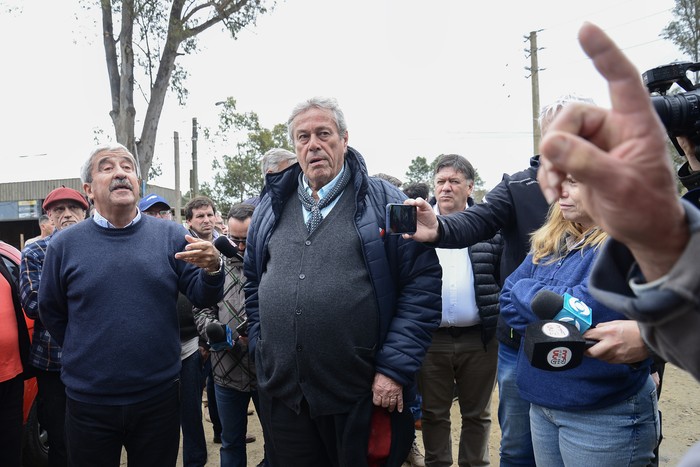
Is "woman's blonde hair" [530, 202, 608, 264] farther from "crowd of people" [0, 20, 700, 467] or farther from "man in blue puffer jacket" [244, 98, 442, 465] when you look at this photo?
"man in blue puffer jacket" [244, 98, 442, 465]

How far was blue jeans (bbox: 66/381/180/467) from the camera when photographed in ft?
7.87

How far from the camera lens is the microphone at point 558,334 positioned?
1.48 meters

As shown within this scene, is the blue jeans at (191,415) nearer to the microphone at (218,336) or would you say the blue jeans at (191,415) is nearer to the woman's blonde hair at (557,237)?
the microphone at (218,336)

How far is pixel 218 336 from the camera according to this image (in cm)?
294

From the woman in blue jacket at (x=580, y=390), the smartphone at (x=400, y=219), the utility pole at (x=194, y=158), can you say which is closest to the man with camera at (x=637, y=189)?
the woman in blue jacket at (x=580, y=390)

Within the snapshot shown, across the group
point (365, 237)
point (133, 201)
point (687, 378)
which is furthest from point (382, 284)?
point (687, 378)

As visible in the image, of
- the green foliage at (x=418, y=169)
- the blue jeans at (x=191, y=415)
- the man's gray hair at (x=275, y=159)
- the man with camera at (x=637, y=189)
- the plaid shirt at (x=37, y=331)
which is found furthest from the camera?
the green foliage at (x=418, y=169)

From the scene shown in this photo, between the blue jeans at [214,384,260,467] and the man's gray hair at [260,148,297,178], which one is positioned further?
the man's gray hair at [260,148,297,178]

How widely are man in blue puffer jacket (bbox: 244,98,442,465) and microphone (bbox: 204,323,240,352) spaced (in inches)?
20.5

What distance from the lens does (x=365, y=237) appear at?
7.52ft

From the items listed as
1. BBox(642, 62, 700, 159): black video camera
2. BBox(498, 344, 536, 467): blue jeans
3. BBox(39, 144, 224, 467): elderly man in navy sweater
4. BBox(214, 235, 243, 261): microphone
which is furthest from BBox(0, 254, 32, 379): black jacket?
BBox(642, 62, 700, 159): black video camera

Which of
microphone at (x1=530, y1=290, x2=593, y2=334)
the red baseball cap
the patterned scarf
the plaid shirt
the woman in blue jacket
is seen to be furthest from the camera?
the red baseball cap

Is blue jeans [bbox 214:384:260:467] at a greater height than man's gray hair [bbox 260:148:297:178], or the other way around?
man's gray hair [bbox 260:148:297:178]

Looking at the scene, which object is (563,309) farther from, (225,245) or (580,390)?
(225,245)
